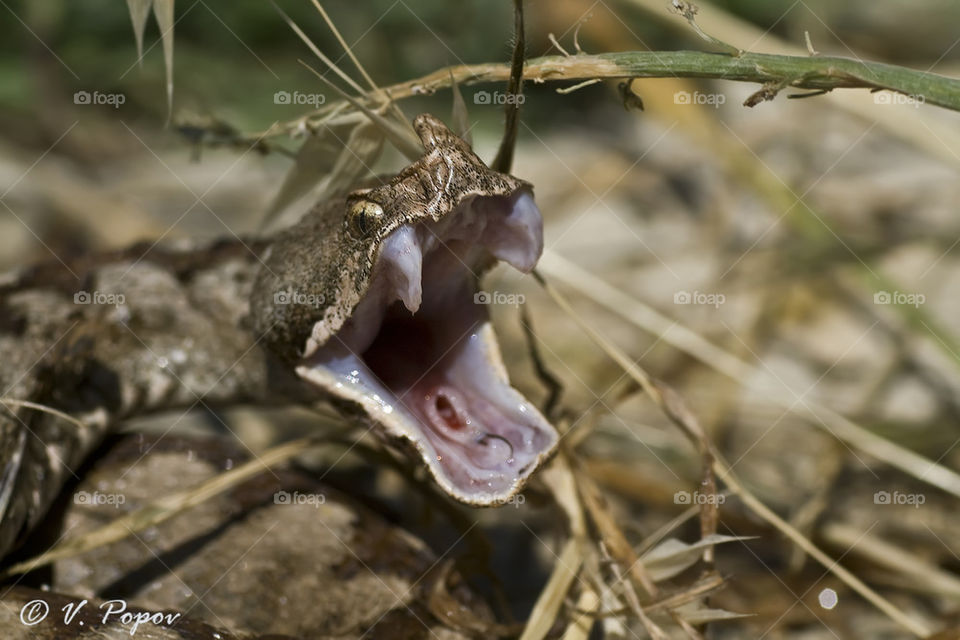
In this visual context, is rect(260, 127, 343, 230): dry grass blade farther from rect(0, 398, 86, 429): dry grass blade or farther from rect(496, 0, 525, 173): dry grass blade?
rect(0, 398, 86, 429): dry grass blade

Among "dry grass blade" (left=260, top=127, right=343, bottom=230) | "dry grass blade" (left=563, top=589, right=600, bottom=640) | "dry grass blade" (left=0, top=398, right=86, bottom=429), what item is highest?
"dry grass blade" (left=260, top=127, right=343, bottom=230)

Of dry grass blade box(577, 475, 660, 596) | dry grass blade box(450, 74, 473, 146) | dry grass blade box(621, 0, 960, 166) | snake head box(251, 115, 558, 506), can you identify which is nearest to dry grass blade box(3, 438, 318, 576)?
snake head box(251, 115, 558, 506)

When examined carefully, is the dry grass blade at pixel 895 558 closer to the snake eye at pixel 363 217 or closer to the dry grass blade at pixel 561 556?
the dry grass blade at pixel 561 556

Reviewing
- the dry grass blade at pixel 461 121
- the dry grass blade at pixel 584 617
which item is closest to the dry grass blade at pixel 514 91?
the dry grass blade at pixel 461 121

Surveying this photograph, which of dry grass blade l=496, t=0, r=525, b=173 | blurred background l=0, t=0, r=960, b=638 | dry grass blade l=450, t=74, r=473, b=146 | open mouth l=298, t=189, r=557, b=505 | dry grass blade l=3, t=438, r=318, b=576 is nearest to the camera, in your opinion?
dry grass blade l=496, t=0, r=525, b=173

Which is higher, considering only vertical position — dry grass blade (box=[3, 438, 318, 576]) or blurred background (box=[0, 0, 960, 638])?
blurred background (box=[0, 0, 960, 638])

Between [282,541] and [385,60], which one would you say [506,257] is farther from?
[385,60]

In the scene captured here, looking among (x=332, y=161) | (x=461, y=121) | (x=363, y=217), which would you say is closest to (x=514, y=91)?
(x=461, y=121)
